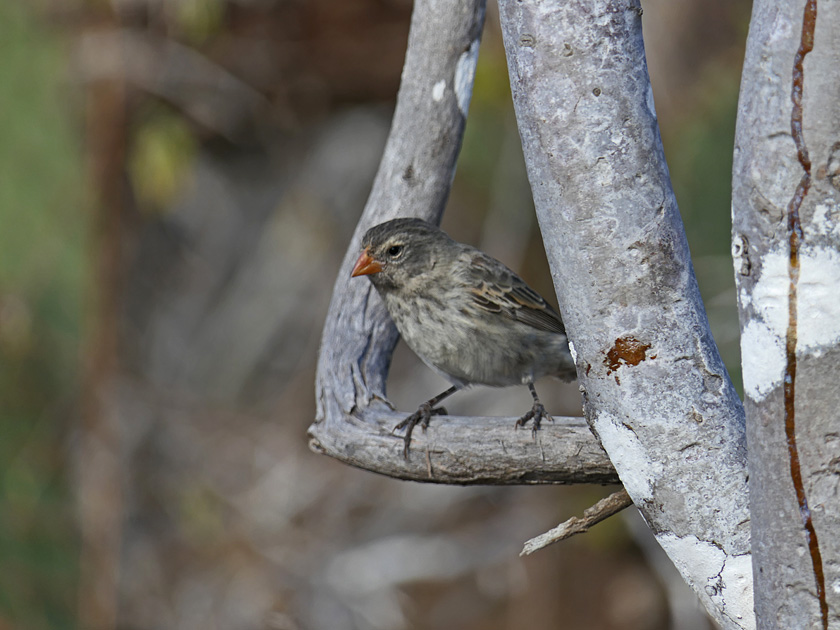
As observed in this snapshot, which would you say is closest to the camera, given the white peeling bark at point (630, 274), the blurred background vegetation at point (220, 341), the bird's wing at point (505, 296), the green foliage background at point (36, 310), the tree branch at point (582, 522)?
the white peeling bark at point (630, 274)

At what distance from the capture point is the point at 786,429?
176cm

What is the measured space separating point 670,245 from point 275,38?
6.45m

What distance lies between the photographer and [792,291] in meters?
1.71

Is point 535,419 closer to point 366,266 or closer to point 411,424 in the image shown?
point 411,424

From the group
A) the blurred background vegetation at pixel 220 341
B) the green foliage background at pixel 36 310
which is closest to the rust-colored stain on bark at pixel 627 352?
the blurred background vegetation at pixel 220 341

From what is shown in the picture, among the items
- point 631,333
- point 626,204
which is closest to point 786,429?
point 631,333

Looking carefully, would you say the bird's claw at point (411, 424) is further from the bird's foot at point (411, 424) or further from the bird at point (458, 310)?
the bird at point (458, 310)

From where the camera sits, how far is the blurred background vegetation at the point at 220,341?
723 centimetres

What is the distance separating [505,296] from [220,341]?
16.1ft

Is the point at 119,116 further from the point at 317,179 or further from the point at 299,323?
the point at 299,323

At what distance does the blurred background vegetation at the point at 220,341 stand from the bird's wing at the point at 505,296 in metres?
3.17

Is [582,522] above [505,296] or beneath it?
beneath

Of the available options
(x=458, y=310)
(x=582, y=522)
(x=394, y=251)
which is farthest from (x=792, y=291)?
(x=458, y=310)

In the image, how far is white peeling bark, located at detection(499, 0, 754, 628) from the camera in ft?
6.64
